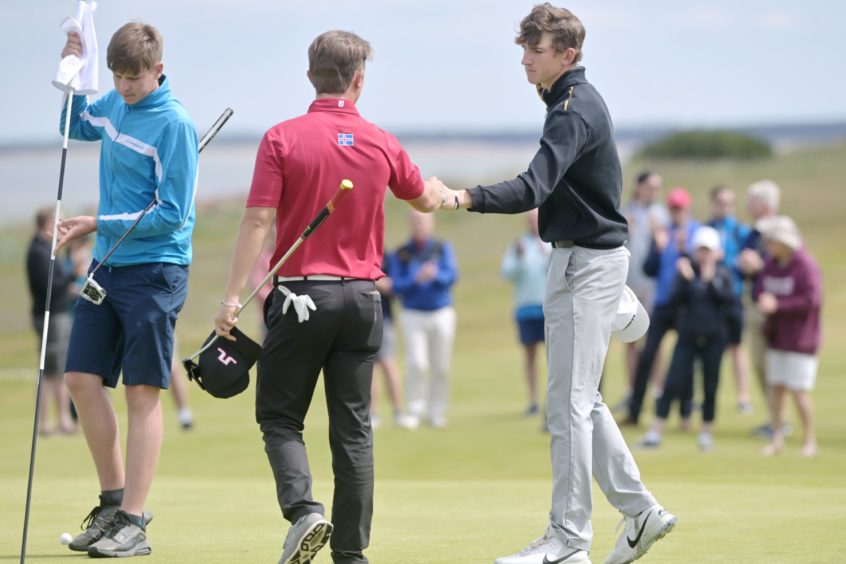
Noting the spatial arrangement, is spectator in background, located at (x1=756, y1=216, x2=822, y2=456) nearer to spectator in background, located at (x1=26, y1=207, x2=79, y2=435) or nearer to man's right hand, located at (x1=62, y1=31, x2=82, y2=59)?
spectator in background, located at (x1=26, y1=207, x2=79, y2=435)

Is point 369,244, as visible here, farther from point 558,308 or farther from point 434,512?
point 434,512

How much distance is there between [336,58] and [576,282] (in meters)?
1.33

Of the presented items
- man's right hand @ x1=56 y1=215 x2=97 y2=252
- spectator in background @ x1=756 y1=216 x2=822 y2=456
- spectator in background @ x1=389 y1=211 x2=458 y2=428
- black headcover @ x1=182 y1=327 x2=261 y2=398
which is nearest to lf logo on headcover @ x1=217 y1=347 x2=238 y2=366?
black headcover @ x1=182 y1=327 x2=261 y2=398

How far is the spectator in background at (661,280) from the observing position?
13.3 m

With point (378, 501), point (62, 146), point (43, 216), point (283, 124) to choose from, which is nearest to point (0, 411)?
point (43, 216)

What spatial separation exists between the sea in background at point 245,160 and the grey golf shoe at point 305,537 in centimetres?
4922

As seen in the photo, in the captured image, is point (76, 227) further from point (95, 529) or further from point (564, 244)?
point (564, 244)

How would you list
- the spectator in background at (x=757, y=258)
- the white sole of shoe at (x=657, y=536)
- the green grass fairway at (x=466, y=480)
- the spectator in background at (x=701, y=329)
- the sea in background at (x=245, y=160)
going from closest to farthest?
the white sole of shoe at (x=657, y=536), the green grass fairway at (x=466, y=480), the spectator in background at (x=701, y=329), the spectator in background at (x=757, y=258), the sea in background at (x=245, y=160)

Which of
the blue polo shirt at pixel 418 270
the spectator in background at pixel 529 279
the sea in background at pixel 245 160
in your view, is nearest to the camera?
the blue polo shirt at pixel 418 270

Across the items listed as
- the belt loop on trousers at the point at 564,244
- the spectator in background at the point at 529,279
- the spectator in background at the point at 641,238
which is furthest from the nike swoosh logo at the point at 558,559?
the spectator in background at the point at 529,279

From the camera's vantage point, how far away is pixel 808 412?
1207 centimetres

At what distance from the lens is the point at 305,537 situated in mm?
5391

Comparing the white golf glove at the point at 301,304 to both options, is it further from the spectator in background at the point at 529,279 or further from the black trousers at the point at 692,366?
the spectator in background at the point at 529,279

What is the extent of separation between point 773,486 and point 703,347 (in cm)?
339
